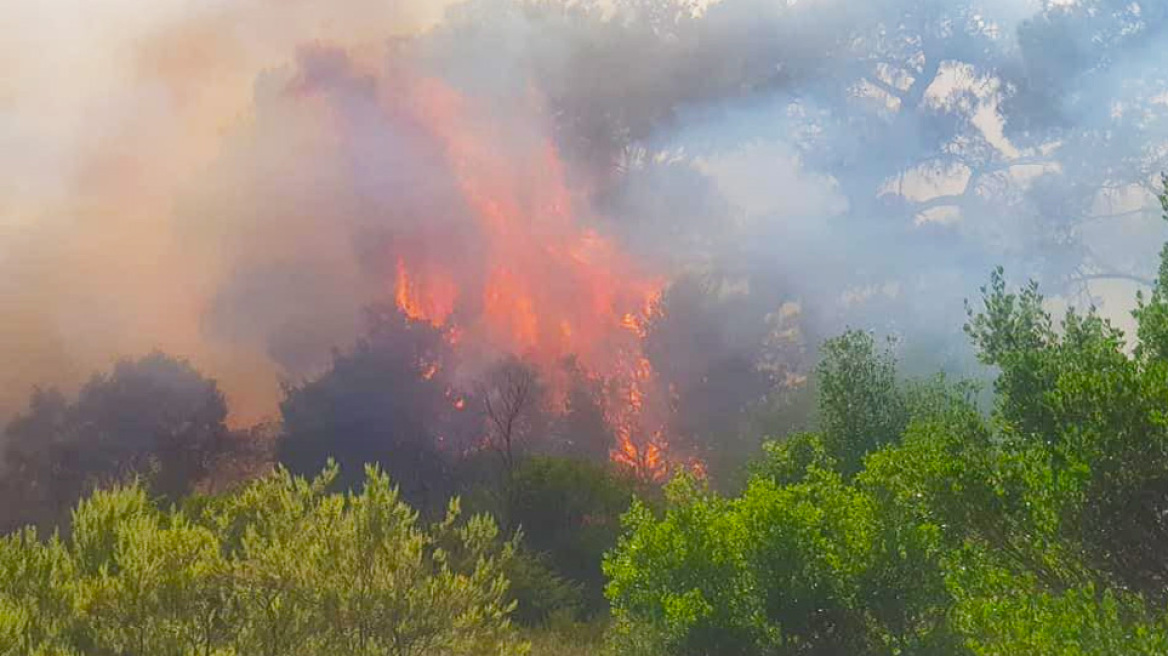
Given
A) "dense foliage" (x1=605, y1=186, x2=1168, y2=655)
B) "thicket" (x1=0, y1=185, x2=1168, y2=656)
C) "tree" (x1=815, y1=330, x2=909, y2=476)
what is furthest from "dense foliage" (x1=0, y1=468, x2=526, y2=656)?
"tree" (x1=815, y1=330, x2=909, y2=476)

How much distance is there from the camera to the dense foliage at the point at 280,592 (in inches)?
655

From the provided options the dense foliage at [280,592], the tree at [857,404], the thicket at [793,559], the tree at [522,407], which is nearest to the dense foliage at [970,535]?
the thicket at [793,559]

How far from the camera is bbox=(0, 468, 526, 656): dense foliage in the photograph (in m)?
16.6

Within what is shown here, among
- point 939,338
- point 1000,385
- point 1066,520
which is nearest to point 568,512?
point 939,338

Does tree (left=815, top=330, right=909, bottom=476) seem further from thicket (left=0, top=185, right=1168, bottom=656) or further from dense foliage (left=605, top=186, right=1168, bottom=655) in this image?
thicket (left=0, top=185, right=1168, bottom=656)

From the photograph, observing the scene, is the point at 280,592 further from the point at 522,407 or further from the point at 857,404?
the point at 522,407

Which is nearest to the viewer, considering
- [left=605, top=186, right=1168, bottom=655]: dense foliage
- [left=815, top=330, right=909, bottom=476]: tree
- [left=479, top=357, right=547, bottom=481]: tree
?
[left=605, top=186, right=1168, bottom=655]: dense foliage

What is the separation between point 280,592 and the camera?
1719 cm

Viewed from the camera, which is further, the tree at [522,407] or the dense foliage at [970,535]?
the tree at [522,407]

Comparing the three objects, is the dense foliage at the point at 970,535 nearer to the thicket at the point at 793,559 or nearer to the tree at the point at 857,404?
the thicket at the point at 793,559

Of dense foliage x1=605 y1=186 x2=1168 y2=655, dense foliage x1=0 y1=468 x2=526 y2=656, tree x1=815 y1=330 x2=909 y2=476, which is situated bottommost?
dense foliage x1=0 y1=468 x2=526 y2=656

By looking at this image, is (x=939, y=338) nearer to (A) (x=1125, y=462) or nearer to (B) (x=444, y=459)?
(B) (x=444, y=459)

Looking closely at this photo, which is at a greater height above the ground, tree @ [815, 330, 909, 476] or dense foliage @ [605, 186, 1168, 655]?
tree @ [815, 330, 909, 476]

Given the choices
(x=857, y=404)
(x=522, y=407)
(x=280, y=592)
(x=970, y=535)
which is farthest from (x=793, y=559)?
(x=522, y=407)
